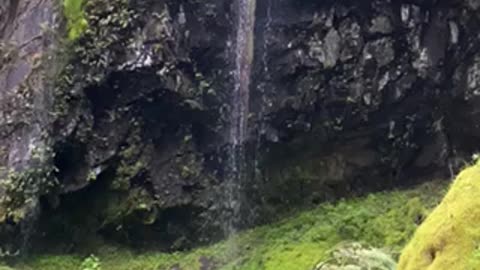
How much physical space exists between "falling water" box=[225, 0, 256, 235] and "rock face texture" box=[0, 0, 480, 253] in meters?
0.17

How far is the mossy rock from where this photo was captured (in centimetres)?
586

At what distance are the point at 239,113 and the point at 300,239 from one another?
3.34 metres

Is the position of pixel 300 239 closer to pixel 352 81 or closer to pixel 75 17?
pixel 352 81

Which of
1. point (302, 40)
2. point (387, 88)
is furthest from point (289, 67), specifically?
point (387, 88)

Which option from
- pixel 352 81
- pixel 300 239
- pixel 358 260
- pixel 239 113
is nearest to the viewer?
pixel 358 260

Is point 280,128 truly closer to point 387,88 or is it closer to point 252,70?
point 252,70

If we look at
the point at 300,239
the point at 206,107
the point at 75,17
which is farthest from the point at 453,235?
the point at 75,17

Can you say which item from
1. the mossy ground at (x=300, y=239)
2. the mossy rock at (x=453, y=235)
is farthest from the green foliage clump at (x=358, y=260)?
the mossy rock at (x=453, y=235)

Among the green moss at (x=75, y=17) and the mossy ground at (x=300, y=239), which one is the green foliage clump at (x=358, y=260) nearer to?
the mossy ground at (x=300, y=239)

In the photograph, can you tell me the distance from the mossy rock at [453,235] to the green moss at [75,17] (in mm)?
10462

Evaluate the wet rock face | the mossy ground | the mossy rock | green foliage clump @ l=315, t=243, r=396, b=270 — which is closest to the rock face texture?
the wet rock face

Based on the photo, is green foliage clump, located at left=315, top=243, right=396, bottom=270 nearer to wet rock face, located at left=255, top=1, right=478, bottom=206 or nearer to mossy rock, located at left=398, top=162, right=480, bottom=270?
mossy rock, located at left=398, top=162, right=480, bottom=270

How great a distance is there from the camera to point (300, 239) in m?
15.3

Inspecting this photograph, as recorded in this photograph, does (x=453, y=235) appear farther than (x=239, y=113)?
No
